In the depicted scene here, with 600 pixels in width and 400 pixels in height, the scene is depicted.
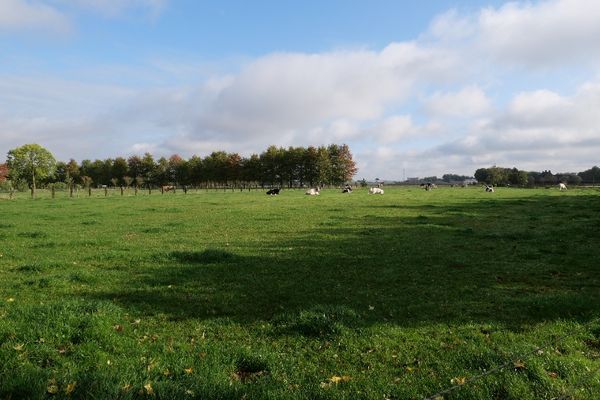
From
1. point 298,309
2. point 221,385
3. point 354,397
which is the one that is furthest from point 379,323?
point 221,385

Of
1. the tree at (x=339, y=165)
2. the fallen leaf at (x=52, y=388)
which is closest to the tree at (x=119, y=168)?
the tree at (x=339, y=165)

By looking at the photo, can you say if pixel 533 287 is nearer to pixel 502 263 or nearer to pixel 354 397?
pixel 502 263

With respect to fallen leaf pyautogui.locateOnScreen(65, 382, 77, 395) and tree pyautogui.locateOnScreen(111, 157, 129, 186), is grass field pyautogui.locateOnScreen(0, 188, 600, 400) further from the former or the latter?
tree pyautogui.locateOnScreen(111, 157, 129, 186)

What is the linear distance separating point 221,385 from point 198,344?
1770 mm

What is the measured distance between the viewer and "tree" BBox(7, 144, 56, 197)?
86.7m

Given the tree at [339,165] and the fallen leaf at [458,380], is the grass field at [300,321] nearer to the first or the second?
the fallen leaf at [458,380]

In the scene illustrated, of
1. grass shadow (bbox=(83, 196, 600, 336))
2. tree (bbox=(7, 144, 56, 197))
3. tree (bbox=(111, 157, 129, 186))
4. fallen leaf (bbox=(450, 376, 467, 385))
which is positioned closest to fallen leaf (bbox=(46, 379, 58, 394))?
grass shadow (bbox=(83, 196, 600, 336))

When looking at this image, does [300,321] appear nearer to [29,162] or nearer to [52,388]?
[52,388]

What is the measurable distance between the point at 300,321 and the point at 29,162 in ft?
313

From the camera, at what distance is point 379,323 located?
8.38 metres

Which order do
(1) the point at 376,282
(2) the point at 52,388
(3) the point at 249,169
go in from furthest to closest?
(3) the point at 249,169 < (1) the point at 376,282 < (2) the point at 52,388

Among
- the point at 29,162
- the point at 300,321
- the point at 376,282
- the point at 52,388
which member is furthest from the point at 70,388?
the point at 29,162

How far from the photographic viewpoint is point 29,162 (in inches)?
3418

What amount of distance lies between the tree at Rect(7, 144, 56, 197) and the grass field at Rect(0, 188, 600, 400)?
81406 mm
